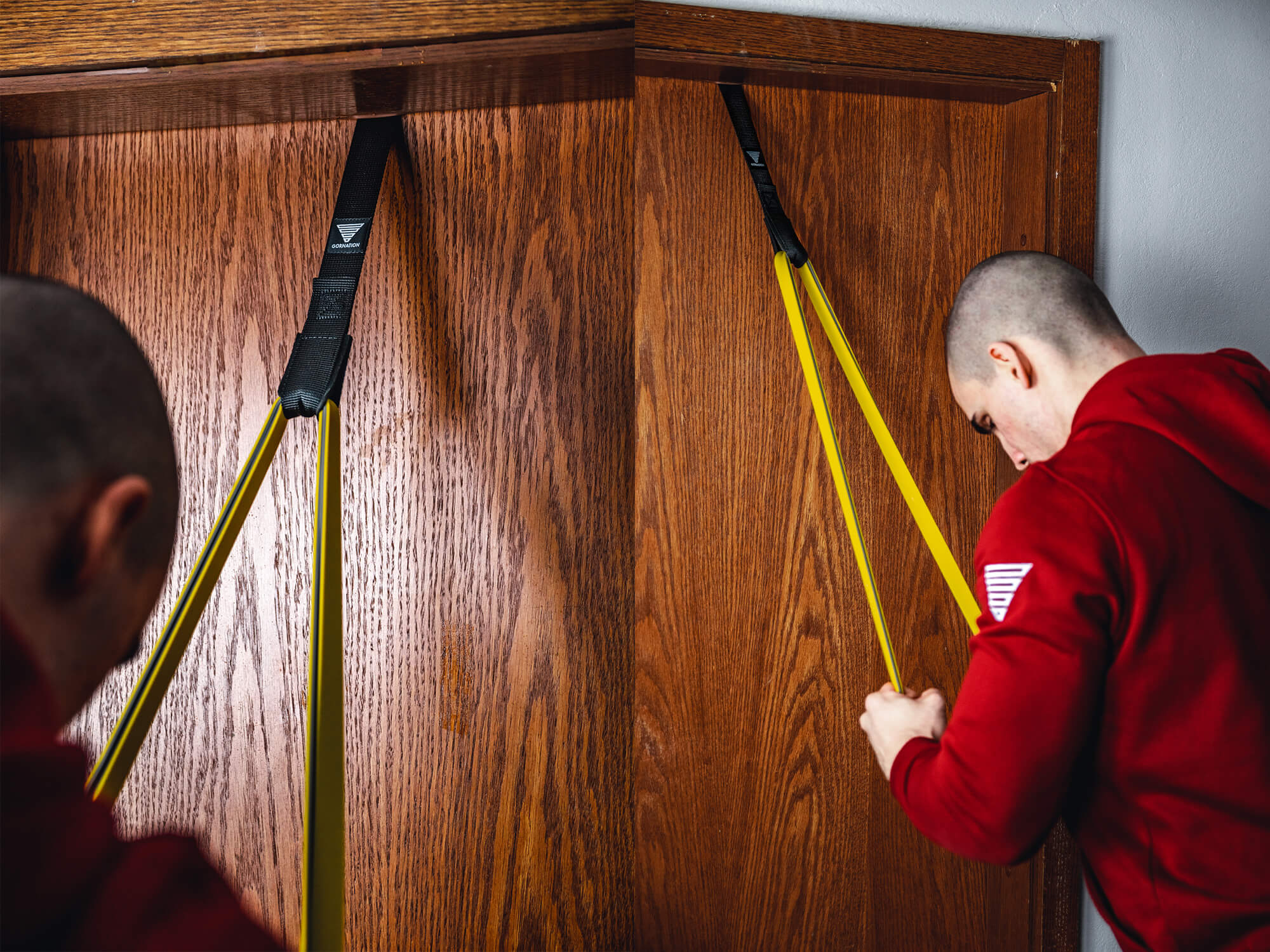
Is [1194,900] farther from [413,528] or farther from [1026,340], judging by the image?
[413,528]

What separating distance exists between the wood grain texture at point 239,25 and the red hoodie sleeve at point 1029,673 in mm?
510

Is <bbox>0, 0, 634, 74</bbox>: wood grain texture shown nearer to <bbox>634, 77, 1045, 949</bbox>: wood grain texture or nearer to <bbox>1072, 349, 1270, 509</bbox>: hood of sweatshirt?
<bbox>634, 77, 1045, 949</bbox>: wood grain texture

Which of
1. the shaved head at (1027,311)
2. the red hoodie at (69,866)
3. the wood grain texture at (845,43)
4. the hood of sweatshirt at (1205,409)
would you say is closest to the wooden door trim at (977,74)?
the wood grain texture at (845,43)

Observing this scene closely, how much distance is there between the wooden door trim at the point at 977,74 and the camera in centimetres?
61

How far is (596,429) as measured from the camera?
660mm

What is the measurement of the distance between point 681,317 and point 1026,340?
29 centimetres

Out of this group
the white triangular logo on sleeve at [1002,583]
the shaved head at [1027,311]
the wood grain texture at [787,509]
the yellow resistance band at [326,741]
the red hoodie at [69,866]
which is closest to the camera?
the red hoodie at [69,866]

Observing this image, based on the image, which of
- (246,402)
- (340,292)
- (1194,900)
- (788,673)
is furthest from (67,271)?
(1194,900)

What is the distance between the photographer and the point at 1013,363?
0.57 m

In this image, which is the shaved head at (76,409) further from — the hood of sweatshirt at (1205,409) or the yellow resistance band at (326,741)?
the hood of sweatshirt at (1205,409)

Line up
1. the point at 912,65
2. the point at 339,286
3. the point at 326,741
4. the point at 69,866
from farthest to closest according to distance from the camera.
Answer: the point at 912,65 < the point at 339,286 < the point at 326,741 < the point at 69,866

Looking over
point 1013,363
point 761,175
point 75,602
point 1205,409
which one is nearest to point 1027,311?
point 1013,363

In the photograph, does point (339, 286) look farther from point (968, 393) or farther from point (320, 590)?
point (968, 393)

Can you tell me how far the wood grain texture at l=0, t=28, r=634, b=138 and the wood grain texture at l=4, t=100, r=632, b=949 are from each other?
0.02 m
